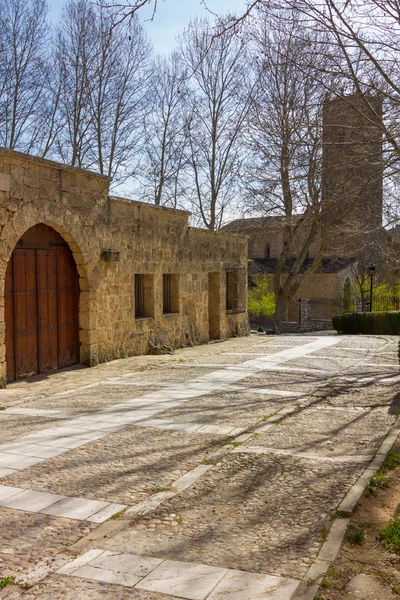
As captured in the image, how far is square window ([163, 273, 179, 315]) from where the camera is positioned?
14.2 m

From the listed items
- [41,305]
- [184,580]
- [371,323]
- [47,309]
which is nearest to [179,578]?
[184,580]

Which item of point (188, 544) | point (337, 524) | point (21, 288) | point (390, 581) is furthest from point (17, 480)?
point (21, 288)

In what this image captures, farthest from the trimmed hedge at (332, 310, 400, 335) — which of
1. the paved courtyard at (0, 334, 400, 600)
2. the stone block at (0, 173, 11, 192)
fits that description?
the stone block at (0, 173, 11, 192)

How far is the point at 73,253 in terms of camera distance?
10.4 m

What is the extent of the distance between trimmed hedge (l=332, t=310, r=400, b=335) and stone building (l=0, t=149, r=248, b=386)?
30.5 feet

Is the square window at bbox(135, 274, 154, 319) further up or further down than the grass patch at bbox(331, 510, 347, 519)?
further up

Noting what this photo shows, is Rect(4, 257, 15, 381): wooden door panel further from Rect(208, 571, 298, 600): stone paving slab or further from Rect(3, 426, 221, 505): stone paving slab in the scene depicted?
Rect(208, 571, 298, 600): stone paving slab

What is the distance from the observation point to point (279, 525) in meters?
3.84

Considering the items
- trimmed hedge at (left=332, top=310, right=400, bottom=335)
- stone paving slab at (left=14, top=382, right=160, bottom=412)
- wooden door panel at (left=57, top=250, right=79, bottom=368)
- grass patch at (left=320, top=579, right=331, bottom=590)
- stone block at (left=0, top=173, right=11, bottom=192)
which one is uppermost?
stone block at (left=0, top=173, right=11, bottom=192)

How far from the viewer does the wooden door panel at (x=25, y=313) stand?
912 cm

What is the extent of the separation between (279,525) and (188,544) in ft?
2.16

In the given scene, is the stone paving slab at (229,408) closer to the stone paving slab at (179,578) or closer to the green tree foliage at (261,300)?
the stone paving slab at (179,578)

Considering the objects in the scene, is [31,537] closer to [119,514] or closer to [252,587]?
[119,514]

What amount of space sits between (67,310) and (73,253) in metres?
1.03
